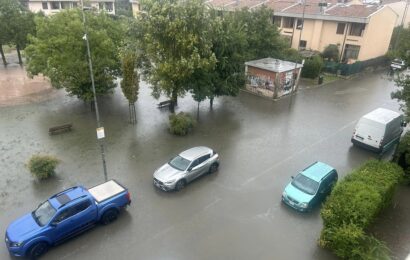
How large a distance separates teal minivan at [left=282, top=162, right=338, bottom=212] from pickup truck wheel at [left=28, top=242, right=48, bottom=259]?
1012cm

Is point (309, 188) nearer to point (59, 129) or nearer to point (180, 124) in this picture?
point (180, 124)

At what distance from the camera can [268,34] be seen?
107ft

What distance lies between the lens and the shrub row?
11.0 meters

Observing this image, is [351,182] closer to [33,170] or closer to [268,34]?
[33,170]

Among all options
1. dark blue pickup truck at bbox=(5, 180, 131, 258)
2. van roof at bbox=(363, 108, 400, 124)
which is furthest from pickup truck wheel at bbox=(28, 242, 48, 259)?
van roof at bbox=(363, 108, 400, 124)

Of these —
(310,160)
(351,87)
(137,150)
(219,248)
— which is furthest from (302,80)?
(219,248)

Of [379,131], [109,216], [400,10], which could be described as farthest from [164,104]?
[400,10]

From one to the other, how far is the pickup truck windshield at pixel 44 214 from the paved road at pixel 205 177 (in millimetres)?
1242

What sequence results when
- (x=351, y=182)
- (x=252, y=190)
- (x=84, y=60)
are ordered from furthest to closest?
(x=84, y=60) → (x=252, y=190) → (x=351, y=182)

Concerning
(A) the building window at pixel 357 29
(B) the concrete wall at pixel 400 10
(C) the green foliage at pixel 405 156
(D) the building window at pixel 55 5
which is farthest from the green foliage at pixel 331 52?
(D) the building window at pixel 55 5

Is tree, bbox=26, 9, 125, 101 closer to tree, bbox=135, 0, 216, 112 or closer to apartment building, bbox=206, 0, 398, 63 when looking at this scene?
tree, bbox=135, 0, 216, 112

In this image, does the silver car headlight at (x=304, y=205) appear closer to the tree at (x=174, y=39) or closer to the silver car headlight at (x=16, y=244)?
the tree at (x=174, y=39)

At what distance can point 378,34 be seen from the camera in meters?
40.2

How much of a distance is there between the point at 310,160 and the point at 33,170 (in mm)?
15133
